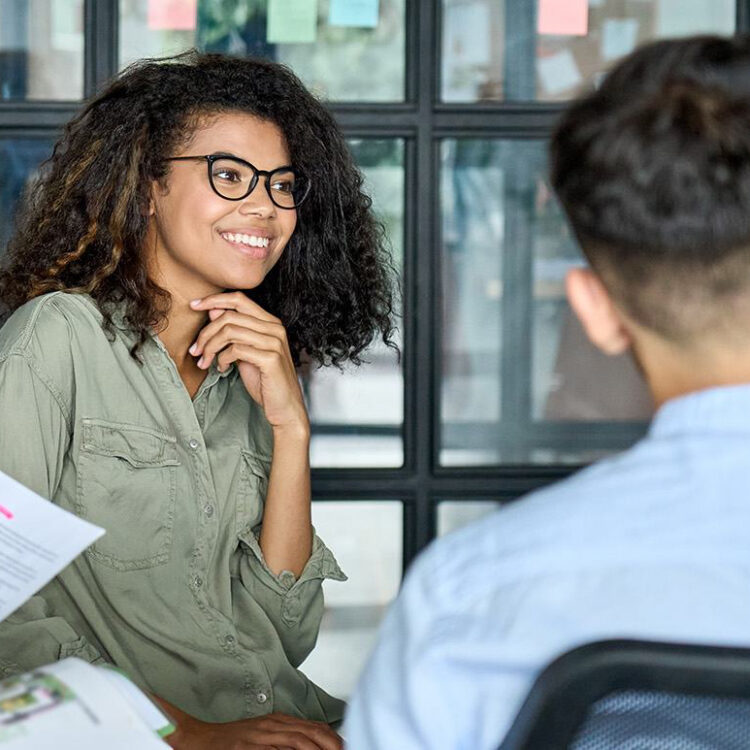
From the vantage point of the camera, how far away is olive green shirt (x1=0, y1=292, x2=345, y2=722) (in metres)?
1.70

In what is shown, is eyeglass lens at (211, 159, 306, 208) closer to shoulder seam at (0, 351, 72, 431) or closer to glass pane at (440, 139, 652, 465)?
shoulder seam at (0, 351, 72, 431)

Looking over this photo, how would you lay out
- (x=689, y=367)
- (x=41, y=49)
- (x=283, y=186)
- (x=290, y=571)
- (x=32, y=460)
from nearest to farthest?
(x=689, y=367) → (x=32, y=460) → (x=290, y=571) → (x=283, y=186) → (x=41, y=49)

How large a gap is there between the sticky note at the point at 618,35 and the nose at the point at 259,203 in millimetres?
1125

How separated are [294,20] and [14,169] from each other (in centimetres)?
72

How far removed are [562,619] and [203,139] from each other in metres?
1.36

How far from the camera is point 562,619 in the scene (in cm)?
77

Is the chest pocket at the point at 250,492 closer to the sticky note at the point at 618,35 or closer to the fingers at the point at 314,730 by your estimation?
the fingers at the point at 314,730

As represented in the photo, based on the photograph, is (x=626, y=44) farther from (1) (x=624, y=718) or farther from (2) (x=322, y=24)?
(1) (x=624, y=718)

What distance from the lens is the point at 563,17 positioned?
2691 mm

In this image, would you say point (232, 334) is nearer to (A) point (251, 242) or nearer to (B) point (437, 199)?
(A) point (251, 242)

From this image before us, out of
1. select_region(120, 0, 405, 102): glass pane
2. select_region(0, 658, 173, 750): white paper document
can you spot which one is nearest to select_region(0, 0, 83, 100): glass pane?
select_region(120, 0, 405, 102): glass pane

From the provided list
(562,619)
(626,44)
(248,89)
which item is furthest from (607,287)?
(626,44)

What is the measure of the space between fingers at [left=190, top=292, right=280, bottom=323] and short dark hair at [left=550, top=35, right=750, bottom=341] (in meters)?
1.10

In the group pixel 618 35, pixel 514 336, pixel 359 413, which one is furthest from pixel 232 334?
pixel 618 35
